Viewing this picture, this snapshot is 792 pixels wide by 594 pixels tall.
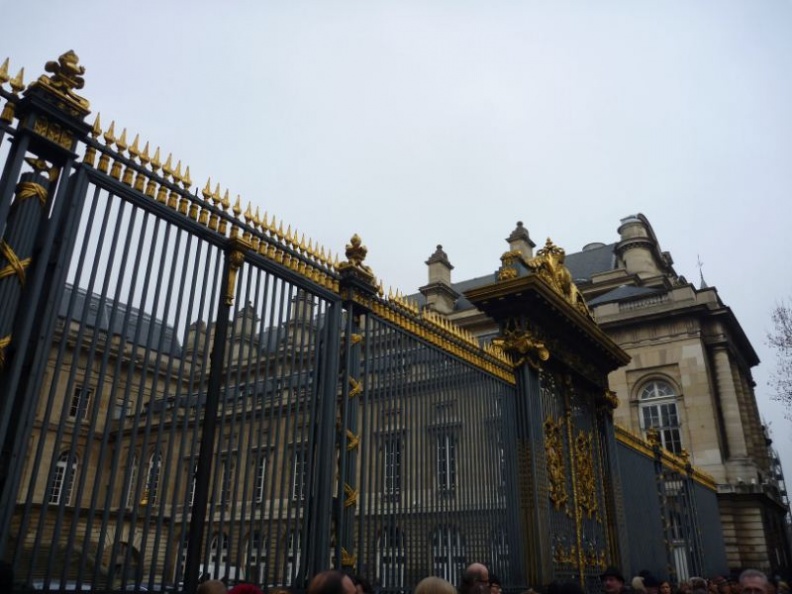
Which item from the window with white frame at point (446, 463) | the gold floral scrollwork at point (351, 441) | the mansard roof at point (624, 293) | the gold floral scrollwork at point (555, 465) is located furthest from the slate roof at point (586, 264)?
the gold floral scrollwork at point (351, 441)

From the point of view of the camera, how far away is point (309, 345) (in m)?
Result: 5.61

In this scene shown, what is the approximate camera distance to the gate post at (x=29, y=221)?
3441 millimetres

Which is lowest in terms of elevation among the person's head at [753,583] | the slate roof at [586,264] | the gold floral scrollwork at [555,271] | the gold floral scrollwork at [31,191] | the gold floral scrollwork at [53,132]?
the person's head at [753,583]

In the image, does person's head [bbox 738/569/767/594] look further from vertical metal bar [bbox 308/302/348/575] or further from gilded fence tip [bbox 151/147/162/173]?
gilded fence tip [bbox 151/147/162/173]

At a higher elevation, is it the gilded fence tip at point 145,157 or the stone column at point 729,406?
the stone column at point 729,406

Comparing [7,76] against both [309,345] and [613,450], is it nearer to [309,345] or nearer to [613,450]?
[309,345]

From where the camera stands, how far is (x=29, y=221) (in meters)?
3.73

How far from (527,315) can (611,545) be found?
3.98m

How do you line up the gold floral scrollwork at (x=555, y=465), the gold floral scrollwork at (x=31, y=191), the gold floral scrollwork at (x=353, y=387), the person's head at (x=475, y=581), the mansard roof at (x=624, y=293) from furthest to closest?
the mansard roof at (x=624, y=293) < the gold floral scrollwork at (x=555, y=465) < the gold floral scrollwork at (x=353, y=387) < the person's head at (x=475, y=581) < the gold floral scrollwork at (x=31, y=191)

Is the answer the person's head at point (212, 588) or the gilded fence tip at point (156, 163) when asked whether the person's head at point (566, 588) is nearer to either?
the person's head at point (212, 588)

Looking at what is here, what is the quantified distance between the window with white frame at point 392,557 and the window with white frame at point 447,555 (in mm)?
495

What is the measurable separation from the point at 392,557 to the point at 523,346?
3.62 metres

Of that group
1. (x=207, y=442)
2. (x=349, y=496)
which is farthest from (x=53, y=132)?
(x=349, y=496)

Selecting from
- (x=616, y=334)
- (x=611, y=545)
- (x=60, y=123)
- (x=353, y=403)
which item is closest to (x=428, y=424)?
(x=353, y=403)
